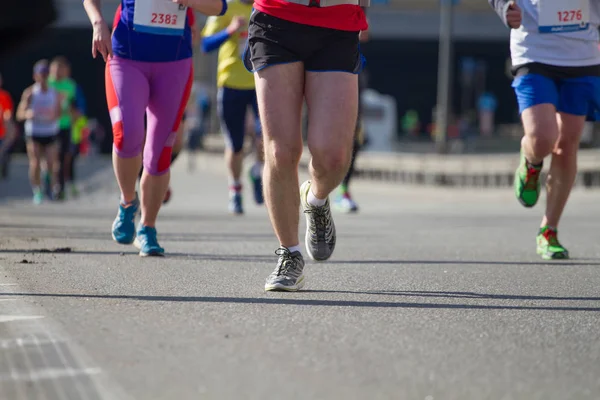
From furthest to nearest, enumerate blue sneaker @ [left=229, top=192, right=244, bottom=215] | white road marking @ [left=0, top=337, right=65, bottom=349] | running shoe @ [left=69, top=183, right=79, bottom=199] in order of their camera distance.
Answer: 1. running shoe @ [left=69, top=183, right=79, bottom=199]
2. blue sneaker @ [left=229, top=192, right=244, bottom=215]
3. white road marking @ [left=0, top=337, right=65, bottom=349]

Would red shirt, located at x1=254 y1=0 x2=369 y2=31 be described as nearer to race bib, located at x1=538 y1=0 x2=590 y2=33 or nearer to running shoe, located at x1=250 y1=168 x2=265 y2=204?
race bib, located at x1=538 y1=0 x2=590 y2=33

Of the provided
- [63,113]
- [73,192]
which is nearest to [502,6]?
[63,113]

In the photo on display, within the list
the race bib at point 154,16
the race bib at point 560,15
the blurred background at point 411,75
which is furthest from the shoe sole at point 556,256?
the blurred background at point 411,75

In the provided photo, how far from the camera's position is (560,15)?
662 cm

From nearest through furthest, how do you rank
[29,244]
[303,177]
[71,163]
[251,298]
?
[251,298], [29,244], [71,163], [303,177]

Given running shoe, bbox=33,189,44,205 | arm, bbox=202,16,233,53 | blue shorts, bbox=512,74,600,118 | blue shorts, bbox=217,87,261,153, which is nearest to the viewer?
blue shorts, bbox=512,74,600,118

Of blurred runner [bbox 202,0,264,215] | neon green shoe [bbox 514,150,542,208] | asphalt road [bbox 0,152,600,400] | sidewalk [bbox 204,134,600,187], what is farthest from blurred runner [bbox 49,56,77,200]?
neon green shoe [bbox 514,150,542,208]

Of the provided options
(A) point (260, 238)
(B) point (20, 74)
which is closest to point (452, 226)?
(A) point (260, 238)

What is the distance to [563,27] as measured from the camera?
6.64 metres

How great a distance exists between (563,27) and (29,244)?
362 centimetres

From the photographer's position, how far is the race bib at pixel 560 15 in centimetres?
662

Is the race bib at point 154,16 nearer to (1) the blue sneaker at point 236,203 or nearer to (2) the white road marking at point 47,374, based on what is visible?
(2) the white road marking at point 47,374

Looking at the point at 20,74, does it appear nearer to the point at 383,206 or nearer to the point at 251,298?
the point at 383,206

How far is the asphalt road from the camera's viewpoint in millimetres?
3309
